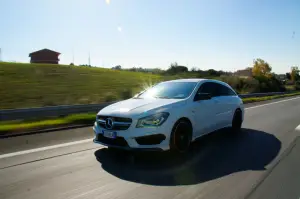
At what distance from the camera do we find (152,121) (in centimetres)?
528

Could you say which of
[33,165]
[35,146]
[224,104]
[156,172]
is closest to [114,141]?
[156,172]

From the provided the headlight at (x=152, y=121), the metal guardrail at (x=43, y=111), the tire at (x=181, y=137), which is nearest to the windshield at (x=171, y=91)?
the tire at (x=181, y=137)

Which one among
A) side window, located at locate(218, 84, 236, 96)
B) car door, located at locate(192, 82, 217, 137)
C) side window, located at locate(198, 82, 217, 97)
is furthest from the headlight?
side window, located at locate(218, 84, 236, 96)

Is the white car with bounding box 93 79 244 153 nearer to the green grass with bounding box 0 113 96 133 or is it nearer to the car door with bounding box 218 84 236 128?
the car door with bounding box 218 84 236 128

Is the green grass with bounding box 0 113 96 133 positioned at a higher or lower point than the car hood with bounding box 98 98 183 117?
lower

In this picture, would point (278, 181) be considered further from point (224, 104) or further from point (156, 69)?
point (156, 69)

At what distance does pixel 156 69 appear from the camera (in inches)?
3920

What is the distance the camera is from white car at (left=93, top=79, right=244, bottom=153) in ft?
17.2

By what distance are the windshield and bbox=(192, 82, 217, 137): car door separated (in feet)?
0.91

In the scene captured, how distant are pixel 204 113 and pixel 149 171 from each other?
7.82ft

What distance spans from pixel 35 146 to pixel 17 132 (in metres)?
2.11

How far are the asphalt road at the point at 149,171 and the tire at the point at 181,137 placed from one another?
0.67 feet

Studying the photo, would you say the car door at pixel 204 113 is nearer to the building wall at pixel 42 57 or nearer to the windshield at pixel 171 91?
the windshield at pixel 171 91

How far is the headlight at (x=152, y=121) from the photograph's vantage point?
5.23 m
